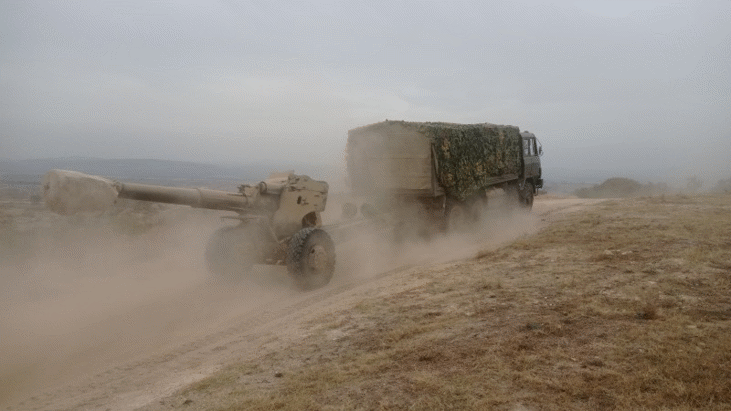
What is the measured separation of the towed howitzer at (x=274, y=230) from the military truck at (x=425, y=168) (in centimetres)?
310

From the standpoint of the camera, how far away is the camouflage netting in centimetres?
1264

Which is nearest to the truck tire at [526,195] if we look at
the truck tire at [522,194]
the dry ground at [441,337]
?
the truck tire at [522,194]

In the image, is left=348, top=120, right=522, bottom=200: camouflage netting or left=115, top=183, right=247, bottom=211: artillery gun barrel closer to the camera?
left=115, top=183, right=247, bottom=211: artillery gun barrel

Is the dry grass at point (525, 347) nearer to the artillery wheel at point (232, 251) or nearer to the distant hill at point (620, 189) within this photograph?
the artillery wheel at point (232, 251)

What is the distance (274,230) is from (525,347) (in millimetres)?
5496

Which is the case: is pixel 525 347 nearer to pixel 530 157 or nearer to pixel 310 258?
pixel 310 258

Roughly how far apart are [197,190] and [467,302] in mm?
4585

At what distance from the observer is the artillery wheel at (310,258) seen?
28.5ft

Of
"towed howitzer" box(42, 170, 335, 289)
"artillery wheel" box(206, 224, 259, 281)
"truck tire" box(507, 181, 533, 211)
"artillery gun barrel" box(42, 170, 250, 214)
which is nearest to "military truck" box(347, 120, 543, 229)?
"truck tire" box(507, 181, 533, 211)

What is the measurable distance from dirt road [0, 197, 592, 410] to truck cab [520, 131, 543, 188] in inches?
232

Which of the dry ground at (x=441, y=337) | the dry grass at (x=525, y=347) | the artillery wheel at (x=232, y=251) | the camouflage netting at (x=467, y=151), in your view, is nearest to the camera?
the dry grass at (x=525, y=347)

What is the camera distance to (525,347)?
4.77m

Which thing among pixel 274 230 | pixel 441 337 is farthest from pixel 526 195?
pixel 441 337

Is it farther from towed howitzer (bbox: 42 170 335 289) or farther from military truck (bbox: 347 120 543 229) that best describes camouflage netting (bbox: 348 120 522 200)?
towed howitzer (bbox: 42 170 335 289)
